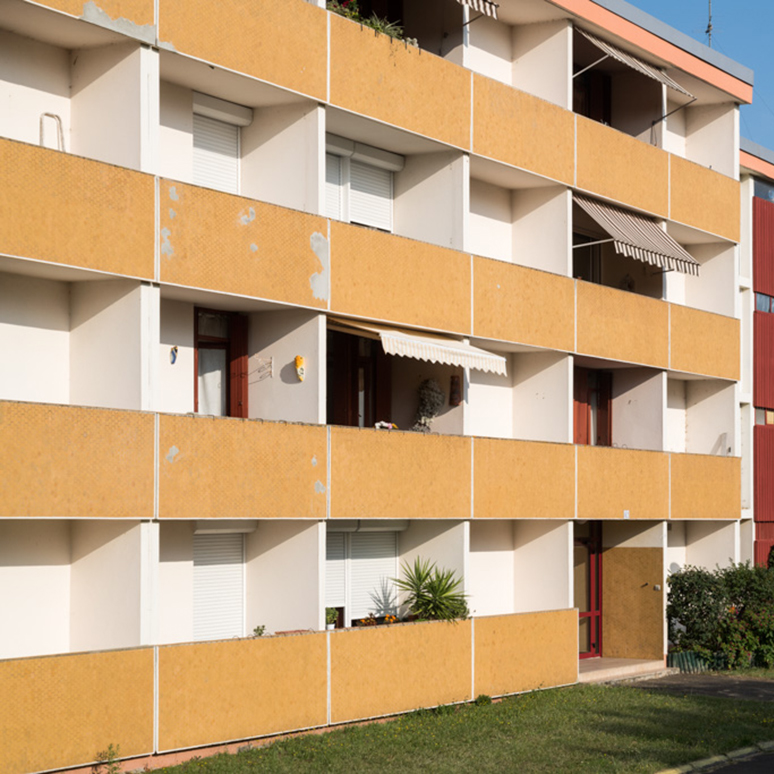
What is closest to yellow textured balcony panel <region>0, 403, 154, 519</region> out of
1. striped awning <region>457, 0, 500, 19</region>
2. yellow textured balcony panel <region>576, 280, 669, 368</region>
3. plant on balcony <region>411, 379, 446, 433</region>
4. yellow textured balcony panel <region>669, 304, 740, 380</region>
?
plant on balcony <region>411, 379, 446, 433</region>

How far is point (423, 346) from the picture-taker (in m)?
18.6

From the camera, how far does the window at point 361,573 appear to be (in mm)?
19688

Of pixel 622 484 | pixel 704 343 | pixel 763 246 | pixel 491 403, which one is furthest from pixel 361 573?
pixel 763 246

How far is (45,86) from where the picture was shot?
50.7 ft

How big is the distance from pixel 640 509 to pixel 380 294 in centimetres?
859

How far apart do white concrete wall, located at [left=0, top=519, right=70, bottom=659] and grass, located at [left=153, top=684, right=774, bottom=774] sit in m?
2.08

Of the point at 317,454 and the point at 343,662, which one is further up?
the point at 317,454

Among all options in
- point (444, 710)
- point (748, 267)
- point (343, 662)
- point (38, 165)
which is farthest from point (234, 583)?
point (748, 267)

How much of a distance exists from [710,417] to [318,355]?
14.0 m

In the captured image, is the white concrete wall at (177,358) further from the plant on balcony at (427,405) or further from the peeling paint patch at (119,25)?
the plant on balcony at (427,405)

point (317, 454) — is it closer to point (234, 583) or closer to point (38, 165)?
point (234, 583)

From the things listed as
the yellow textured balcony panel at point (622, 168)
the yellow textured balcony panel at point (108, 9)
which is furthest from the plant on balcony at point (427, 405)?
the yellow textured balcony panel at point (108, 9)

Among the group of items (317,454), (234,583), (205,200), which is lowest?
(234,583)

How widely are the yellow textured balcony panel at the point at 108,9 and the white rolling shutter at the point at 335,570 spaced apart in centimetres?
819
